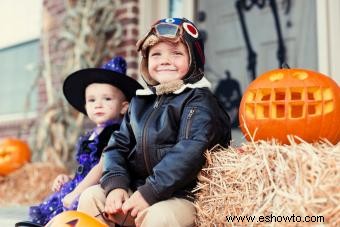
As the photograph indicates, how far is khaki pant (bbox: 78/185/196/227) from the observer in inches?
76.0

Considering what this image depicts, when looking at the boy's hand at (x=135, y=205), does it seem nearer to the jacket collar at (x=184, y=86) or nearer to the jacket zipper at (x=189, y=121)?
the jacket zipper at (x=189, y=121)

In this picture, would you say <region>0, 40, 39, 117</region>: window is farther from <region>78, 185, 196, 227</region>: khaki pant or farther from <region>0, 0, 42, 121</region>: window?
<region>78, 185, 196, 227</region>: khaki pant

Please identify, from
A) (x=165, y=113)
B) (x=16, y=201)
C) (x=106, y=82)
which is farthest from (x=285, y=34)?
(x=16, y=201)

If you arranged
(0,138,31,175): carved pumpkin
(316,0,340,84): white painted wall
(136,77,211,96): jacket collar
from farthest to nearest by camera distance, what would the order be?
(0,138,31,175): carved pumpkin < (316,0,340,84): white painted wall < (136,77,211,96): jacket collar

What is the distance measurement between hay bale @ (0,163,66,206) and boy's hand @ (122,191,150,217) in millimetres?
2618

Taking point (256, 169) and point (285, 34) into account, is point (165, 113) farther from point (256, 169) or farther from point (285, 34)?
point (285, 34)

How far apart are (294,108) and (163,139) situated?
0.63 meters

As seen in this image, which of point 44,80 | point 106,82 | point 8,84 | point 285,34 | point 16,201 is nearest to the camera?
point 106,82

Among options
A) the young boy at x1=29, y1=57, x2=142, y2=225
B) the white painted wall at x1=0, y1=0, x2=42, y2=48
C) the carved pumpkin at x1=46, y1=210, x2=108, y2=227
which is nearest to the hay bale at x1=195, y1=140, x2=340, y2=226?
the carved pumpkin at x1=46, y1=210, x2=108, y2=227

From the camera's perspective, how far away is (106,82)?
2.88m

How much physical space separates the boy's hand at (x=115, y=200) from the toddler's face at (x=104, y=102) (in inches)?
30.9

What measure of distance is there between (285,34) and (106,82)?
1964 mm

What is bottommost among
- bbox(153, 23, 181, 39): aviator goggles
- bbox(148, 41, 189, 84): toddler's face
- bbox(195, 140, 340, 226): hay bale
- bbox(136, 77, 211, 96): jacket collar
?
bbox(195, 140, 340, 226): hay bale

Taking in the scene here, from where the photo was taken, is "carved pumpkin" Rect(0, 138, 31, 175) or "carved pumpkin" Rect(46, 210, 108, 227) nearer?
"carved pumpkin" Rect(46, 210, 108, 227)
